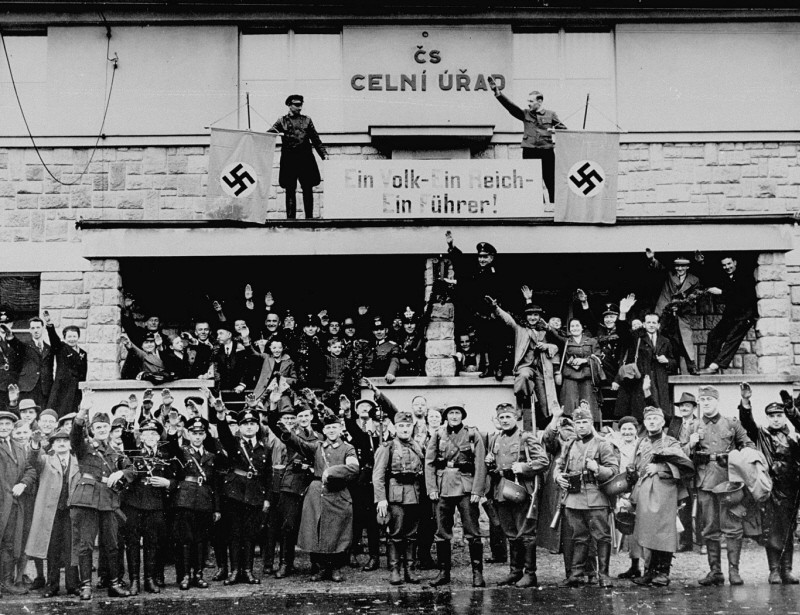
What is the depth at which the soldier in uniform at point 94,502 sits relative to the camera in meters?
9.34

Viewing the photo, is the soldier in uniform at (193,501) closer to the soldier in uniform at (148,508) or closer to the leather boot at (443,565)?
the soldier in uniform at (148,508)

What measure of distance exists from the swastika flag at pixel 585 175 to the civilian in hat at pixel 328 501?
16.5 feet

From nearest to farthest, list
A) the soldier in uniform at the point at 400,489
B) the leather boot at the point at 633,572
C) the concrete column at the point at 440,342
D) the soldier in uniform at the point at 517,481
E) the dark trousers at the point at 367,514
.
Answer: the soldier in uniform at the point at 517,481
the soldier in uniform at the point at 400,489
the leather boot at the point at 633,572
the dark trousers at the point at 367,514
the concrete column at the point at 440,342

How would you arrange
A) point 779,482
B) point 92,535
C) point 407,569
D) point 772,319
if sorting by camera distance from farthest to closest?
point 772,319 → point 779,482 → point 407,569 → point 92,535

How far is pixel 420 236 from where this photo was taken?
538 inches

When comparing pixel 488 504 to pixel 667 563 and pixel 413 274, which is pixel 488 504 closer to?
pixel 667 563

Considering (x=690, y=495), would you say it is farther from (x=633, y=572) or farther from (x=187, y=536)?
(x=187, y=536)

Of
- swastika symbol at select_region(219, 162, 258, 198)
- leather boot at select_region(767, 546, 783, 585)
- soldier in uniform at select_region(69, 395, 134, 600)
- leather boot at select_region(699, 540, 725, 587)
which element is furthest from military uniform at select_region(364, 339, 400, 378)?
leather boot at select_region(767, 546, 783, 585)

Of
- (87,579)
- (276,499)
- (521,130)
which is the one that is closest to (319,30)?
(521,130)

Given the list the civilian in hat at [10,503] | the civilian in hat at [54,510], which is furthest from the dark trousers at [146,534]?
the civilian in hat at [10,503]

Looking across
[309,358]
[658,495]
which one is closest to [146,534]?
[309,358]

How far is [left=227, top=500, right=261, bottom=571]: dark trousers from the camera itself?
→ 983 centimetres

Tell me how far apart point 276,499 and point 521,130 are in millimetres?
8001

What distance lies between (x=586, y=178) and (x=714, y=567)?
5.82 meters
